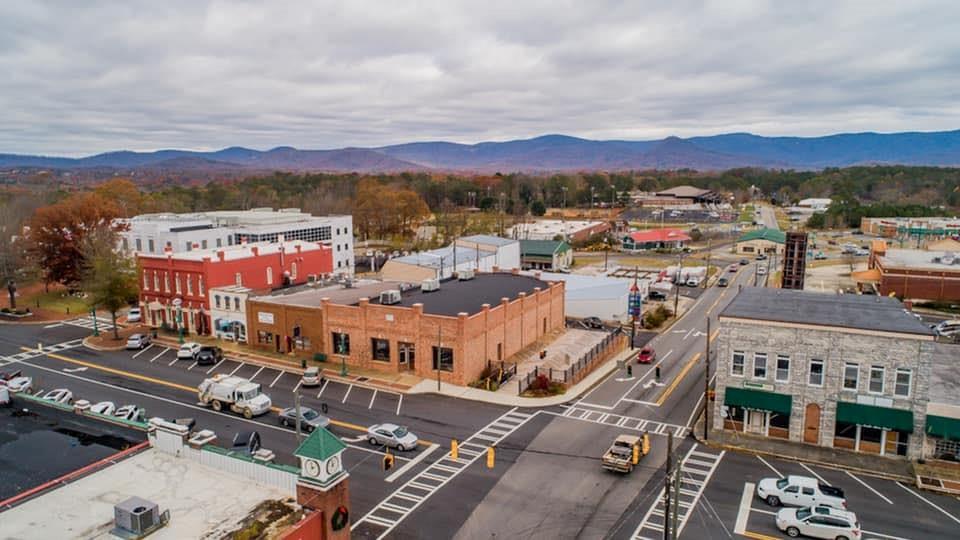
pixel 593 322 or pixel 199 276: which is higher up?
pixel 199 276

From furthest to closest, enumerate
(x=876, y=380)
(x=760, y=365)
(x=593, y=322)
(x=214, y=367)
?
(x=593, y=322)
(x=214, y=367)
(x=760, y=365)
(x=876, y=380)

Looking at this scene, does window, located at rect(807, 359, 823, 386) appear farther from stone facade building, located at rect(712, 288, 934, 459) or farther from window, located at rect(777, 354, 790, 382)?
window, located at rect(777, 354, 790, 382)

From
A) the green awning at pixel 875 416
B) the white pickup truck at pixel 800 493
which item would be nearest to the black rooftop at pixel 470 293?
the white pickup truck at pixel 800 493

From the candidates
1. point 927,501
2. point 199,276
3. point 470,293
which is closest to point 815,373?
point 927,501

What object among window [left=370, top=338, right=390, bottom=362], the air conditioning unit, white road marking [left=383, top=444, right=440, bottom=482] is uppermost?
the air conditioning unit

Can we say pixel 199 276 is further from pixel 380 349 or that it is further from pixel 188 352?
pixel 380 349

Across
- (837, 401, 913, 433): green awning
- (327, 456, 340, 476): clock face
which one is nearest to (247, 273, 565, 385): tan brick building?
(837, 401, 913, 433): green awning
